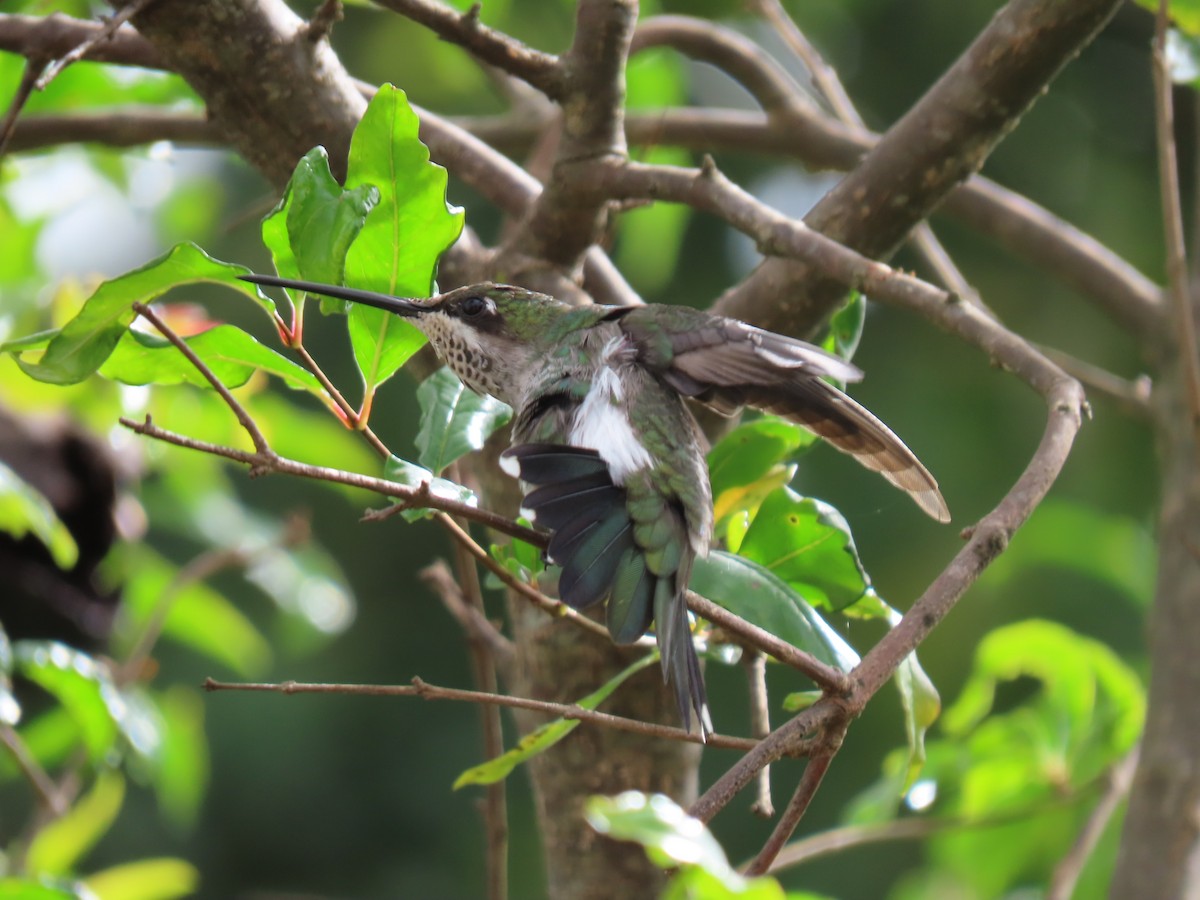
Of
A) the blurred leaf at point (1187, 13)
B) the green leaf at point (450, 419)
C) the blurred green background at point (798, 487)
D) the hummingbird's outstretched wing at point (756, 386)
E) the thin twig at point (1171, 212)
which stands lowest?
the blurred green background at point (798, 487)

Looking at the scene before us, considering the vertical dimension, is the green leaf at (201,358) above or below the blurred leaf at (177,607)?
above

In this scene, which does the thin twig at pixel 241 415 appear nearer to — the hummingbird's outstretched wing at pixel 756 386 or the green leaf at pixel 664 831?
the green leaf at pixel 664 831

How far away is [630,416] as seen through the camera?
1799 millimetres

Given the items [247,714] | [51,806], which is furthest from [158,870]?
[247,714]

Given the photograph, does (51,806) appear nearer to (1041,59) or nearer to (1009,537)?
(1009,537)

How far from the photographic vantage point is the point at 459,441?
1.53 metres

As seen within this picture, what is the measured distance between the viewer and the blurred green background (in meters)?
5.73

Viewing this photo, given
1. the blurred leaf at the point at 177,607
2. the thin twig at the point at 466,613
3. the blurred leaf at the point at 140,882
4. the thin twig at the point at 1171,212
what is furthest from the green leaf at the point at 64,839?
the thin twig at the point at 1171,212

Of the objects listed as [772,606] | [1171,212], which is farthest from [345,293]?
[1171,212]

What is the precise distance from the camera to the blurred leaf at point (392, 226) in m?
1.37

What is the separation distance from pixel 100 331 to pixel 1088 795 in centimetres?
236

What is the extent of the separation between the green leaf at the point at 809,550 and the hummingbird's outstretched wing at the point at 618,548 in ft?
0.37

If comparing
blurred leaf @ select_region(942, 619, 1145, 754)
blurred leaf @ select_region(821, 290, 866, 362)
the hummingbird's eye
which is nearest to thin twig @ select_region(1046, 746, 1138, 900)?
blurred leaf @ select_region(942, 619, 1145, 754)

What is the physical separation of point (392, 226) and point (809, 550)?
2.11ft
